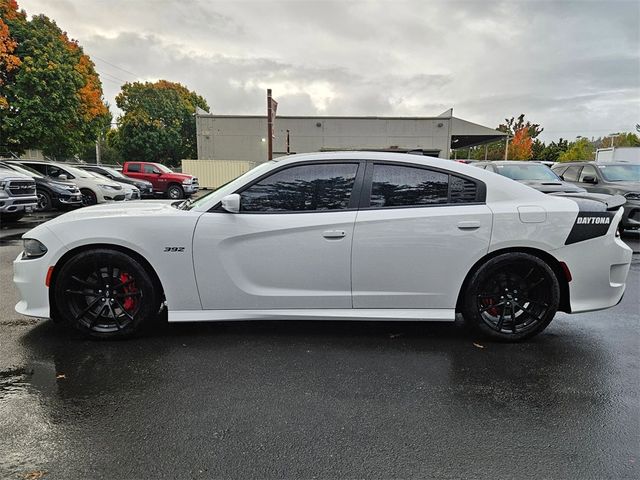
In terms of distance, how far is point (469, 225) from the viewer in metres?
3.29

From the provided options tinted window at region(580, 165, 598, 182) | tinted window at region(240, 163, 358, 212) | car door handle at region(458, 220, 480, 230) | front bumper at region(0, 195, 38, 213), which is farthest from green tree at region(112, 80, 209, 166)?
car door handle at region(458, 220, 480, 230)

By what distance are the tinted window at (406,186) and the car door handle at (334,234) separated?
1.18 ft

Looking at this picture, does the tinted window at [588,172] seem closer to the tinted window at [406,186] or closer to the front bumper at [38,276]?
the tinted window at [406,186]

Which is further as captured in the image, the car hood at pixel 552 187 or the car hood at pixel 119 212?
the car hood at pixel 552 187

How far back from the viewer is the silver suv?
9.34m

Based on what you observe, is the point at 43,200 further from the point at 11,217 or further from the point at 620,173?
the point at 620,173

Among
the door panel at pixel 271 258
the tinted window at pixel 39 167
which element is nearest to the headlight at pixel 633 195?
the door panel at pixel 271 258

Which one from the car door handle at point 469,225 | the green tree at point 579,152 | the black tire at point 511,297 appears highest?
the green tree at point 579,152

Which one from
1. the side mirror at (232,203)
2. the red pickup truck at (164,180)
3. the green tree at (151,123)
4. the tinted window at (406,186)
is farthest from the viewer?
the green tree at (151,123)

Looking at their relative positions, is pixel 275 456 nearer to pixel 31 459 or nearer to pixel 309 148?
pixel 31 459

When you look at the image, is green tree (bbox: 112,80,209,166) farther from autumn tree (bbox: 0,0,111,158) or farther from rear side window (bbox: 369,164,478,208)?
rear side window (bbox: 369,164,478,208)

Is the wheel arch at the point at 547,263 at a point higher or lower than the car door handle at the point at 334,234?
lower

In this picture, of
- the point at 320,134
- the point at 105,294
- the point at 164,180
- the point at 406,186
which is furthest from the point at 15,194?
the point at 320,134

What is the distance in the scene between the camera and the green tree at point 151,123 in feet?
145
